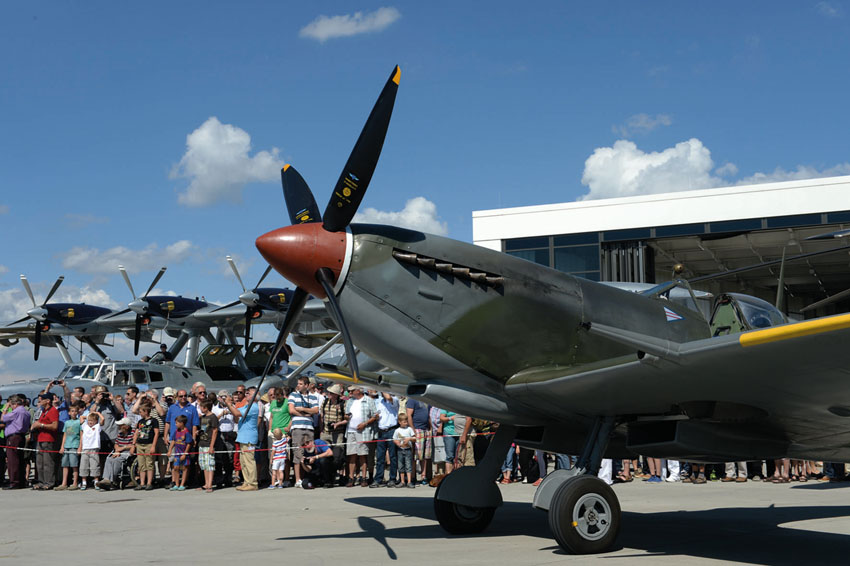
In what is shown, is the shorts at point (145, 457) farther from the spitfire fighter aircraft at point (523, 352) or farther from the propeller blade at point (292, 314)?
the spitfire fighter aircraft at point (523, 352)

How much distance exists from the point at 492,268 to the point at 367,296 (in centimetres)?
120

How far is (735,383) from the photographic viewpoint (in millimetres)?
5902

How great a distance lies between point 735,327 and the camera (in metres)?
7.79

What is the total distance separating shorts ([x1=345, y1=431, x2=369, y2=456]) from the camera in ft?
47.2

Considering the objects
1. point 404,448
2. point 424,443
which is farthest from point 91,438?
point 424,443

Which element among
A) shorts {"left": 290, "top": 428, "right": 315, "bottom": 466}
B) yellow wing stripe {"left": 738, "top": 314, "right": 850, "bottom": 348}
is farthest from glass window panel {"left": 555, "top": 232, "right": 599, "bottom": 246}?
yellow wing stripe {"left": 738, "top": 314, "right": 850, "bottom": 348}

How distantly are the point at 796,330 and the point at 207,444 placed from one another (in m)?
12.4

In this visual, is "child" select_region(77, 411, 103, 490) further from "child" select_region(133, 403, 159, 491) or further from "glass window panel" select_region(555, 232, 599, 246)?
"glass window panel" select_region(555, 232, 599, 246)

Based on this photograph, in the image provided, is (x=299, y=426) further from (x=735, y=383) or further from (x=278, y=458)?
(x=735, y=383)

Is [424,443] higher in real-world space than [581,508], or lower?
higher

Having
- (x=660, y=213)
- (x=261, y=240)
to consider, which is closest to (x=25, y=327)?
(x=660, y=213)

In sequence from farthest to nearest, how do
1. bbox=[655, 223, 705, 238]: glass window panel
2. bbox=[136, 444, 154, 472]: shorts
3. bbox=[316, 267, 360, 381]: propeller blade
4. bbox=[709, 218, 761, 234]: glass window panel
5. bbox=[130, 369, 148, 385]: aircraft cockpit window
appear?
bbox=[655, 223, 705, 238]: glass window panel, bbox=[709, 218, 761, 234]: glass window panel, bbox=[130, 369, 148, 385]: aircraft cockpit window, bbox=[136, 444, 154, 472]: shorts, bbox=[316, 267, 360, 381]: propeller blade

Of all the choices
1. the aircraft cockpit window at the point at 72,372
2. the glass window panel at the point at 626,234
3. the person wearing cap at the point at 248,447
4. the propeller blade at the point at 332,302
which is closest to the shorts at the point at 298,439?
the person wearing cap at the point at 248,447

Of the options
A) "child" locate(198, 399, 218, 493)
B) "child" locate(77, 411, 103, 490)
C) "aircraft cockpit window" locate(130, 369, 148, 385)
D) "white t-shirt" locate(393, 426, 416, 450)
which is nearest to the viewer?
"white t-shirt" locate(393, 426, 416, 450)
